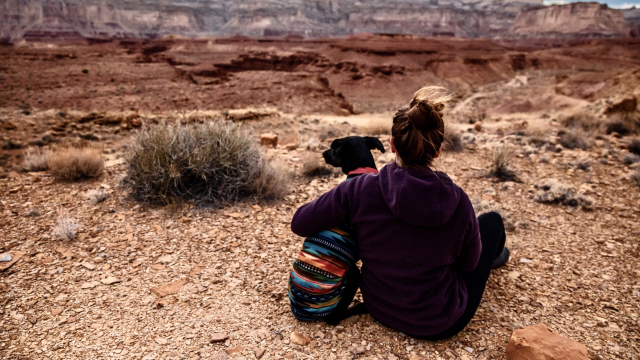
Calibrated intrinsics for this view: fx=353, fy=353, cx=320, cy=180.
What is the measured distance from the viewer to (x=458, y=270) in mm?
1935

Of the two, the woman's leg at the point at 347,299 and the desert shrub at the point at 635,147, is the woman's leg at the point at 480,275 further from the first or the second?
the desert shrub at the point at 635,147

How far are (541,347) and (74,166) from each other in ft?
16.5

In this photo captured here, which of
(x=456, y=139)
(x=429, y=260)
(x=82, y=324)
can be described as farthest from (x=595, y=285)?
(x=456, y=139)

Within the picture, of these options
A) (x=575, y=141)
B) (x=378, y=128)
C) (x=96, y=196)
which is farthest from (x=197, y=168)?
(x=378, y=128)

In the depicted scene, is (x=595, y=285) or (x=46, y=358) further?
(x=595, y=285)

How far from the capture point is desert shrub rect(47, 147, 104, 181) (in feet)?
14.4

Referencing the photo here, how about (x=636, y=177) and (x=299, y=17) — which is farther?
(x=299, y=17)

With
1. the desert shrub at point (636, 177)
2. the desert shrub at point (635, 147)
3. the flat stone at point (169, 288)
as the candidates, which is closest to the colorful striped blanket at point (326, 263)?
the flat stone at point (169, 288)

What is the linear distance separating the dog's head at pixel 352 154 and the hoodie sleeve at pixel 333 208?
0.97 feet

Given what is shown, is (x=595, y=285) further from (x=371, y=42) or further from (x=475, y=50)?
(x=475, y=50)

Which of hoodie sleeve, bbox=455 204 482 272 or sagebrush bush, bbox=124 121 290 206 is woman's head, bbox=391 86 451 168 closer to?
hoodie sleeve, bbox=455 204 482 272

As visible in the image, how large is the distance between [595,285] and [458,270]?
1.66m

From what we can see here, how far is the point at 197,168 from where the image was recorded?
12.5 feet

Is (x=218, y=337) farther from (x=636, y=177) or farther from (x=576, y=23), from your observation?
(x=576, y=23)
